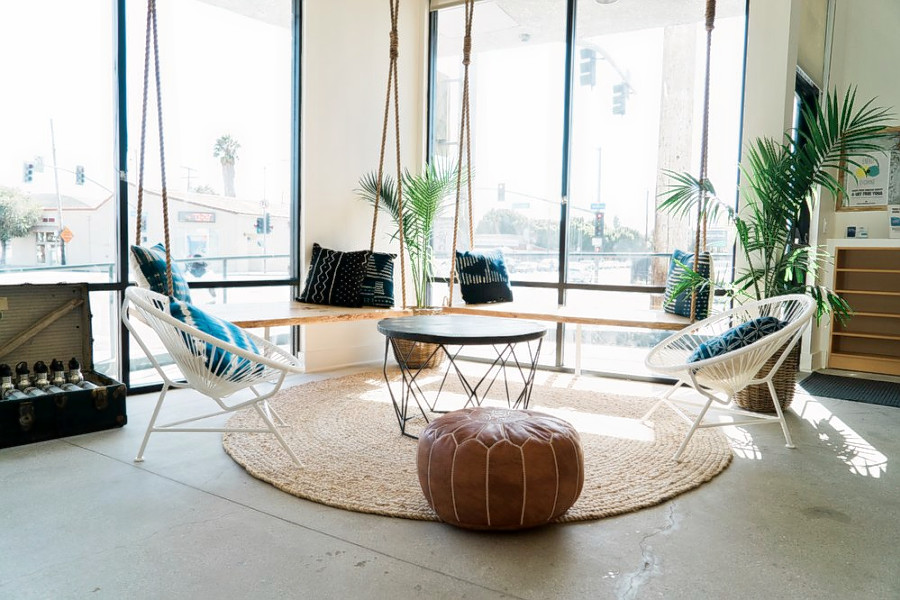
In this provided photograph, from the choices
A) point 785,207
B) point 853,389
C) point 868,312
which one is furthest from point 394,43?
point 868,312

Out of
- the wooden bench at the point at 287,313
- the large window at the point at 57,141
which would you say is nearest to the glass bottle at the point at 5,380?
the large window at the point at 57,141

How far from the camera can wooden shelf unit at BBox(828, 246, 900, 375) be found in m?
5.40

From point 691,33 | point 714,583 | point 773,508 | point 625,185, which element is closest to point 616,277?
point 625,185

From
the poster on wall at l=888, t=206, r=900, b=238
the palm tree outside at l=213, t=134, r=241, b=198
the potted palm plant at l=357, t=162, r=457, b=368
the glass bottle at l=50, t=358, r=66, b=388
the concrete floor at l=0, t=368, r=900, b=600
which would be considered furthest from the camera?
the poster on wall at l=888, t=206, r=900, b=238

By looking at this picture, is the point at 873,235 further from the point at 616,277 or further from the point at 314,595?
the point at 314,595

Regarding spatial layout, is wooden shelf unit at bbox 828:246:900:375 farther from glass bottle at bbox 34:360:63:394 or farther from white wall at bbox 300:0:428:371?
glass bottle at bbox 34:360:63:394

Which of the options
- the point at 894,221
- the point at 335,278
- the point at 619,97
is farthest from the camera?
the point at 894,221

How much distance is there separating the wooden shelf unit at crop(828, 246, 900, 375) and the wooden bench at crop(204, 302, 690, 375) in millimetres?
2040

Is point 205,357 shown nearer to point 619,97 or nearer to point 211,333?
point 211,333

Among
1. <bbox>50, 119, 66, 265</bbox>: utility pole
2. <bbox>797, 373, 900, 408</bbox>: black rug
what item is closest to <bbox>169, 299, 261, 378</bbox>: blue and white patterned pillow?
<bbox>50, 119, 66, 265</bbox>: utility pole

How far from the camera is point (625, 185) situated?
5.13 m

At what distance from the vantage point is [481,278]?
16.9ft

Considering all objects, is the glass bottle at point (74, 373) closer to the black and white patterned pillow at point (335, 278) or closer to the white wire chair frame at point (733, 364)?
the black and white patterned pillow at point (335, 278)

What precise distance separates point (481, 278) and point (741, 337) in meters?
2.34
